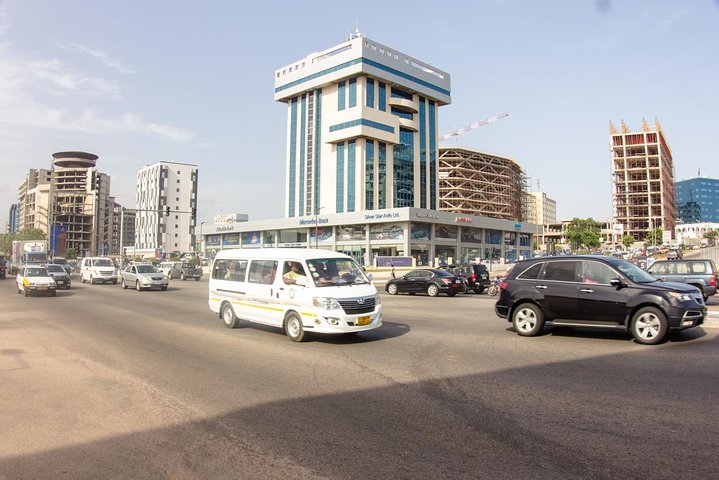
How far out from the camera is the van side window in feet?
37.5

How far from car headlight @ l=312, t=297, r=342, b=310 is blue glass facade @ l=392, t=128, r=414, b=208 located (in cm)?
8232

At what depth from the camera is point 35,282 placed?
2420cm

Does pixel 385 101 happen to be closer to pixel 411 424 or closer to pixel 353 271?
pixel 353 271

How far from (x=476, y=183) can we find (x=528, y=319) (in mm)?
129274

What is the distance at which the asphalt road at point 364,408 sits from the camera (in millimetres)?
4223

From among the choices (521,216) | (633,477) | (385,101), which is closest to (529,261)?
(633,477)

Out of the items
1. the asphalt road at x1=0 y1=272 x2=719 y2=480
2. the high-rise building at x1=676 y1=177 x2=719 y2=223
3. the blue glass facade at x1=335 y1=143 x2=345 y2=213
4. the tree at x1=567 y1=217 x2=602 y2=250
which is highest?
the high-rise building at x1=676 y1=177 x2=719 y2=223

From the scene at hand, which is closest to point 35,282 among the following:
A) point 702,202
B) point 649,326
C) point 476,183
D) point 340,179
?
point 649,326

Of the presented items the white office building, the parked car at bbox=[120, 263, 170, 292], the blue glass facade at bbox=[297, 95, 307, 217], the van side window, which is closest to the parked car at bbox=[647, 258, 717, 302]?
the van side window

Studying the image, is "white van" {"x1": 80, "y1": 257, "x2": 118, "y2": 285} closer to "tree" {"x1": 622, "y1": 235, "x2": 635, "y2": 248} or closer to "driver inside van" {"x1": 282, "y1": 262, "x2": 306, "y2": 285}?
"driver inside van" {"x1": 282, "y1": 262, "x2": 306, "y2": 285}

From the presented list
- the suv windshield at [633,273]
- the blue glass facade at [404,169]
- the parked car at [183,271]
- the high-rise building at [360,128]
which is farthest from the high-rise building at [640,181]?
the suv windshield at [633,273]

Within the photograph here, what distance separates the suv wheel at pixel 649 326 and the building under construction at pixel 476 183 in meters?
120

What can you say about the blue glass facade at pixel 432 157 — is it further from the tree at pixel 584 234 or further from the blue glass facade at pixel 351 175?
the tree at pixel 584 234

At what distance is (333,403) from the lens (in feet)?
19.9
